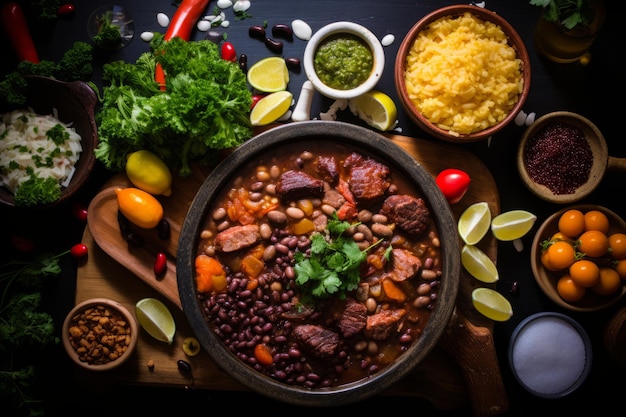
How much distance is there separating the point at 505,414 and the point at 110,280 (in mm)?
3484

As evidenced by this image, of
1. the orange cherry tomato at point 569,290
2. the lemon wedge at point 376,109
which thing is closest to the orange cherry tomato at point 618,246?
the orange cherry tomato at point 569,290

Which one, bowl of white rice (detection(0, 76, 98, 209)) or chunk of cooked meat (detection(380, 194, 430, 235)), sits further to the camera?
bowl of white rice (detection(0, 76, 98, 209))

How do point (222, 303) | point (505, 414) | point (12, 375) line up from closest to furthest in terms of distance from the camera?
point (222, 303), point (12, 375), point (505, 414)

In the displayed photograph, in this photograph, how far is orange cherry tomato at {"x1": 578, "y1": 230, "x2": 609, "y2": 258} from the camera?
4.31m

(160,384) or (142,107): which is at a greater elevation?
(142,107)

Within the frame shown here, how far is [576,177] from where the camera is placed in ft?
14.7

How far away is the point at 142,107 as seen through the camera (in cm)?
400

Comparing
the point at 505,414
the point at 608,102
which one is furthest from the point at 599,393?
the point at 608,102

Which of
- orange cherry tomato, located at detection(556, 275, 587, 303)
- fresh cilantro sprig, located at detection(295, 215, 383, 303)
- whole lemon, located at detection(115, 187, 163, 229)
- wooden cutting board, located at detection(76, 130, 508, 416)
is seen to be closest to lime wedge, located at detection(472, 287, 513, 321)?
wooden cutting board, located at detection(76, 130, 508, 416)

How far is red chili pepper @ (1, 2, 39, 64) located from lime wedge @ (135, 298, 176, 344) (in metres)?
2.26

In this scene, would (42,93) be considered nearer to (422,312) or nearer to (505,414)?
(422,312)

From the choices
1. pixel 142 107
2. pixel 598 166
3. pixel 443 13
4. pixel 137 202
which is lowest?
pixel 137 202

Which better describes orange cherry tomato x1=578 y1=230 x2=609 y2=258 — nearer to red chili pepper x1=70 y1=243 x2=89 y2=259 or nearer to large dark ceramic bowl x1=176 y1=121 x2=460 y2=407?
large dark ceramic bowl x1=176 y1=121 x2=460 y2=407

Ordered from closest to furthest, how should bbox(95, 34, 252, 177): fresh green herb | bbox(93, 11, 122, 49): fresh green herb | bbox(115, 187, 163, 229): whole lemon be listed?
bbox(95, 34, 252, 177): fresh green herb → bbox(115, 187, 163, 229): whole lemon → bbox(93, 11, 122, 49): fresh green herb
